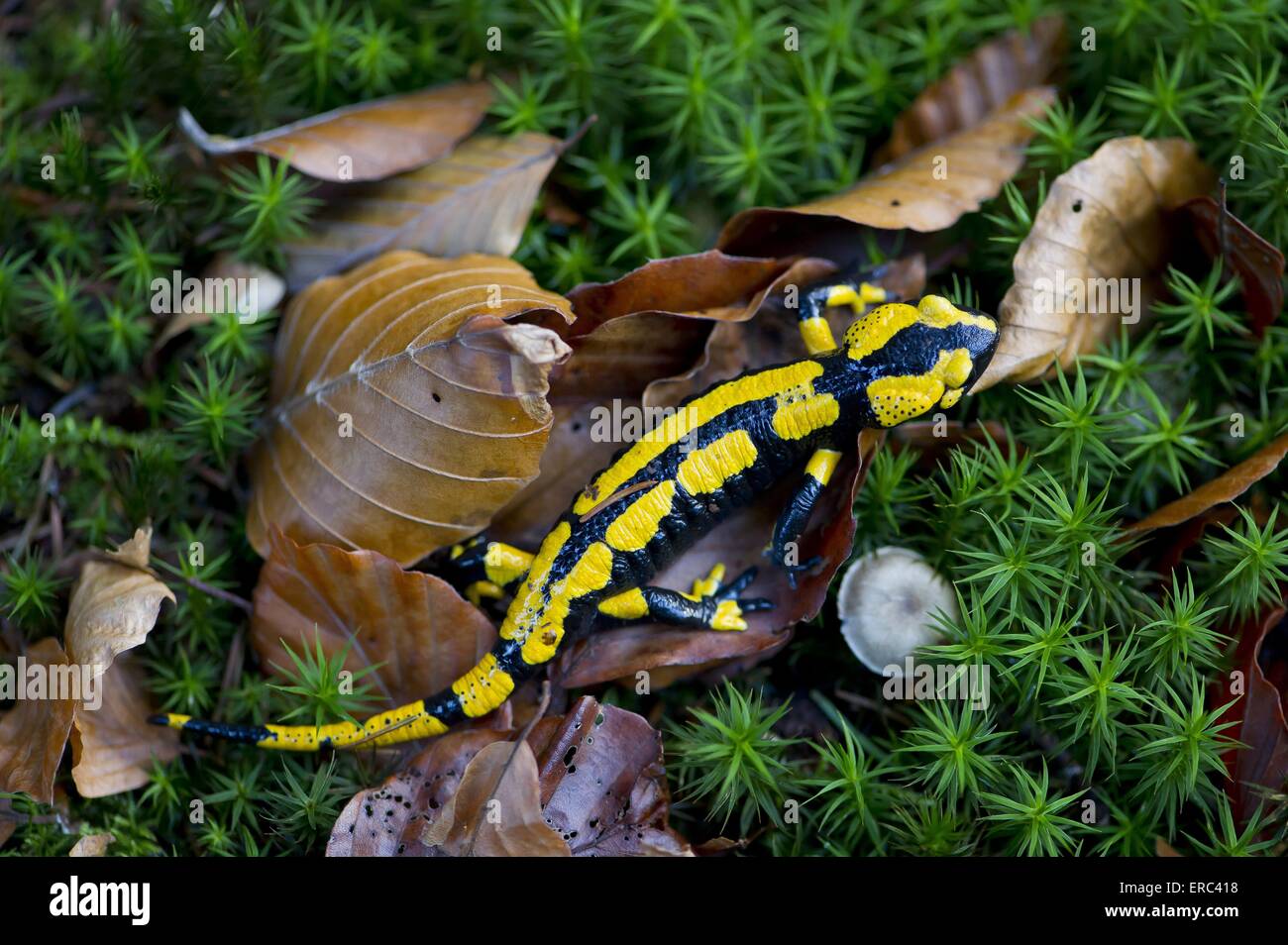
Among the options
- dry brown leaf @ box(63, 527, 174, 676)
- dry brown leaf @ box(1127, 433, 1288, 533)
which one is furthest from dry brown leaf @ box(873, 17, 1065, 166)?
dry brown leaf @ box(63, 527, 174, 676)

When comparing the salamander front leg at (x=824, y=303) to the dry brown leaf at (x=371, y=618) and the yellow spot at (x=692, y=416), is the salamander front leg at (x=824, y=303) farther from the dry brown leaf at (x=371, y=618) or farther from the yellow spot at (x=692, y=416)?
the dry brown leaf at (x=371, y=618)

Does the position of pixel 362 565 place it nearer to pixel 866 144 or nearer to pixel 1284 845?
pixel 866 144

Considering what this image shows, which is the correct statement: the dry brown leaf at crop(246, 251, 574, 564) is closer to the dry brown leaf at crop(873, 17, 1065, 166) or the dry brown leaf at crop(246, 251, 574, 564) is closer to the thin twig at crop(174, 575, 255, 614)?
the thin twig at crop(174, 575, 255, 614)

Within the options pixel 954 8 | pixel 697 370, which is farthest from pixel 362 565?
pixel 954 8

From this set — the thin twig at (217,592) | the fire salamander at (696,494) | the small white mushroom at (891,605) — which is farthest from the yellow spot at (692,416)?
the thin twig at (217,592)

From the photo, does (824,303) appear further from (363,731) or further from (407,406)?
(363,731)
